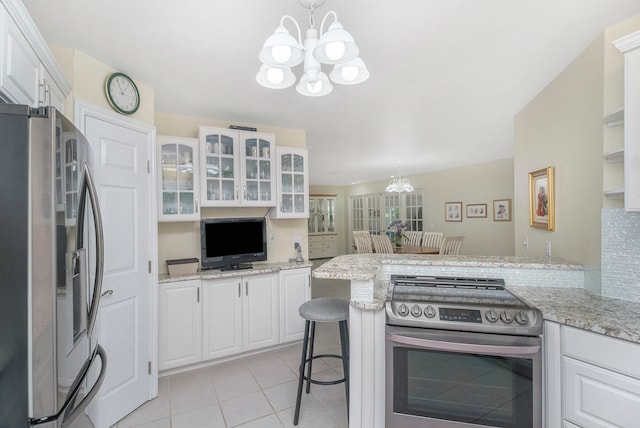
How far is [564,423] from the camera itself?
1.38 meters

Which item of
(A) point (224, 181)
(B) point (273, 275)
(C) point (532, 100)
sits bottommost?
(B) point (273, 275)

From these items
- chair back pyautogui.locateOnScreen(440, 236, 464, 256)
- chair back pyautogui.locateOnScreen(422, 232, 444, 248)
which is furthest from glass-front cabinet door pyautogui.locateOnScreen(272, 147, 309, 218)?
chair back pyautogui.locateOnScreen(422, 232, 444, 248)

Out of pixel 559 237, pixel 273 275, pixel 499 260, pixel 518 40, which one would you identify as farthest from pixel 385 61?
A: pixel 273 275

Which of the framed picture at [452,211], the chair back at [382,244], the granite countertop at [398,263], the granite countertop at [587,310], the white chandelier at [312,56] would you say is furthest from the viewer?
the framed picture at [452,211]

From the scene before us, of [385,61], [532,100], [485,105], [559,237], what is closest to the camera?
[385,61]

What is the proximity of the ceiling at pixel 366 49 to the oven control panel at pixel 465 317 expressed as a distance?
4.98 ft

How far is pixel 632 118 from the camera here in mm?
1382

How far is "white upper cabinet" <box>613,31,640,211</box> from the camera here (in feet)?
4.49

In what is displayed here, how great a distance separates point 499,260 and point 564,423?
97cm

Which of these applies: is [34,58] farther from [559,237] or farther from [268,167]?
[559,237]

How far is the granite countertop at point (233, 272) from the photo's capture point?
8.41 feet

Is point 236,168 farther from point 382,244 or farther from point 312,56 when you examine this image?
point 382,244

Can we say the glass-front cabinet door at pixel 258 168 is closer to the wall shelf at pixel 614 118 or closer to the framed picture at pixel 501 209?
the wall shelf at pixel 614 118

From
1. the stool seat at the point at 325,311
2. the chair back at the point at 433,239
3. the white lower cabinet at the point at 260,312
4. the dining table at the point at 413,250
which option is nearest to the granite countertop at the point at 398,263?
the stool seat at the point at 325,311
